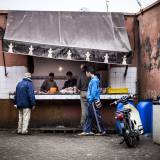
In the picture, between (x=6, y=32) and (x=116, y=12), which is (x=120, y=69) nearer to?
(x=116, y=12)

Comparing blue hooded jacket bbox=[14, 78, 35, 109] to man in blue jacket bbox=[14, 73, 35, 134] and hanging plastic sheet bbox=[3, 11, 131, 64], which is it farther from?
hanging plastic sheet bbox=[3, 11, 131, 64]

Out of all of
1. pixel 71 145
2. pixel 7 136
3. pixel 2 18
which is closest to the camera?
pixel 71 145

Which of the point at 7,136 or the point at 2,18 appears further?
the point at 2,18

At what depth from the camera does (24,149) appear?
442 inches

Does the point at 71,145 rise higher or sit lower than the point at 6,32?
lower

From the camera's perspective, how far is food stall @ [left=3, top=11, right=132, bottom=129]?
1466 centimetres

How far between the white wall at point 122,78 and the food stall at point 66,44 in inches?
5.9

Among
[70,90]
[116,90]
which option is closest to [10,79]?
[70,90]

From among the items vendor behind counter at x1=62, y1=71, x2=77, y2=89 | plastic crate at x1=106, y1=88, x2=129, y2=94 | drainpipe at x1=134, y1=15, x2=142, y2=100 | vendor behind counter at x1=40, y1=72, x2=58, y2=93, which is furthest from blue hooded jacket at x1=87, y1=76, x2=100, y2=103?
drainpipe at x1=134, y1=15, x2=142, y2=100

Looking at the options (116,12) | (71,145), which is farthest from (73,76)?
(71,145)

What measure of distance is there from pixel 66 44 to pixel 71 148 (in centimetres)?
447

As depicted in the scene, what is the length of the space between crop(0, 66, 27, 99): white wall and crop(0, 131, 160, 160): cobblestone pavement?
261 cm

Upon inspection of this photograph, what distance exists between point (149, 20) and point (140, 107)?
3.16m

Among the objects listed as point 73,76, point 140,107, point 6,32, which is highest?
point 6,32
